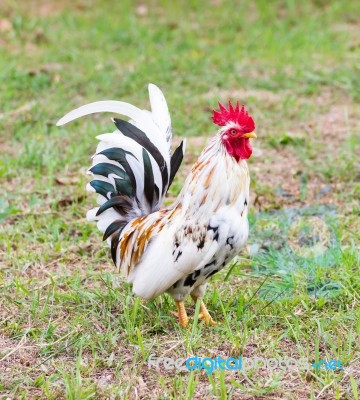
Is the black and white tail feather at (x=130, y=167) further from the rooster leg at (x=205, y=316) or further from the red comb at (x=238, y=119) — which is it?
the rooster leg at (x=205, y=316)

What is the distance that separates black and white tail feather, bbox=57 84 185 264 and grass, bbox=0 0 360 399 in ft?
1.47

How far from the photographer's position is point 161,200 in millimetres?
3729

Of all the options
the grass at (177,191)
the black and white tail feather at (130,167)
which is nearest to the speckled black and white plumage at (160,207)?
the black and white tail feather at (130,167)

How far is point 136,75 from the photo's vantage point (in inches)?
280

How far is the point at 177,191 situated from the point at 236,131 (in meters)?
1.81

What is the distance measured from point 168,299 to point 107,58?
168 inches

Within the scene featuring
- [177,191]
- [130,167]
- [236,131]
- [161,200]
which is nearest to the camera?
[236,131]

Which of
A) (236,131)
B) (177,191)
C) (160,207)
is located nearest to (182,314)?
(160,207)

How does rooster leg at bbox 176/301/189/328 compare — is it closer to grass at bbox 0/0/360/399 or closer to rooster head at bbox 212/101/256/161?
grass at bbox 0/0/360/399

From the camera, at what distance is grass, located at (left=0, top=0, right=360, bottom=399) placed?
132 inches

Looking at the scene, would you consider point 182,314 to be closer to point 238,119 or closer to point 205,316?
point 205,316

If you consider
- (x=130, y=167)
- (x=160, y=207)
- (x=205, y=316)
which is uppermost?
(x=130, y=167)

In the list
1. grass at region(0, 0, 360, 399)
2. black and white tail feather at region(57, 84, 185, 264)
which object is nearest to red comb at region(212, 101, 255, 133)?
black and white tail feather at region(57, 84, 185, 264)

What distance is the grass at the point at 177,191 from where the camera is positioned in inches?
132
